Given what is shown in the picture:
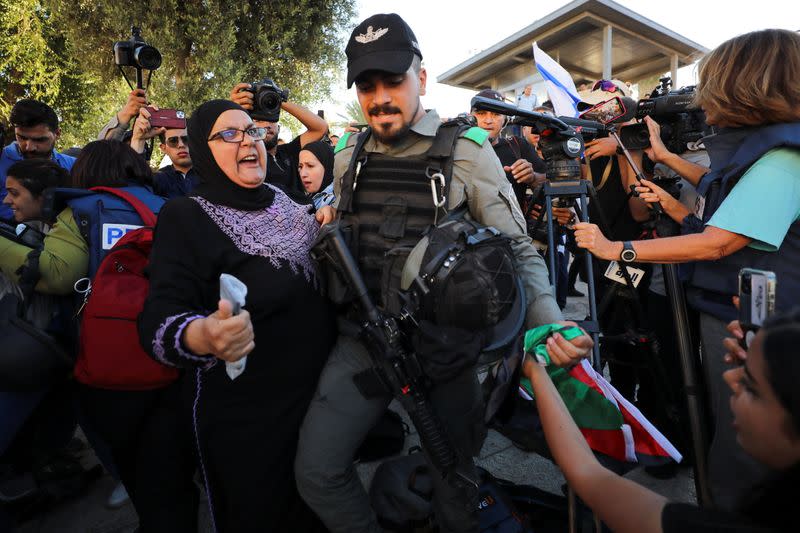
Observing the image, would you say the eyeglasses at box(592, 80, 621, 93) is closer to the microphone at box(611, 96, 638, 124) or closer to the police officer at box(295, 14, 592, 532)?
the microphone at box(611, 96, 638, 124)

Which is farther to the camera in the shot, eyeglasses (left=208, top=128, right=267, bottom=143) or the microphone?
the microphone

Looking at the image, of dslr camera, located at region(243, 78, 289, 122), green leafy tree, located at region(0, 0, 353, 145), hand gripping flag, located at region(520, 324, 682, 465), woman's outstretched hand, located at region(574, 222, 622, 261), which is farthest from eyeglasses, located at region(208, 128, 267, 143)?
green leafy tree, located at region(0, 0, 353, 145)

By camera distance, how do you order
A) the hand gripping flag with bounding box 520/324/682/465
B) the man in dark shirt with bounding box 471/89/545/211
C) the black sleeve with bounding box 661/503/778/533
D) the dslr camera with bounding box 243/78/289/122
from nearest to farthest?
the black sleeve with bounding box 661/503/778/533, the hand gripping flag with bounding box 520/324/682/465, the dslr camera with bounding box 243/78/289/122, the man in dark shirt with bounding box 471/89/545/211

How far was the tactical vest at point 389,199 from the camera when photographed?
5.69ft

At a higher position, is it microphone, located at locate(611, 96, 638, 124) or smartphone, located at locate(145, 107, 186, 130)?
smartphone, located at locate(145, 107, 186, 130)

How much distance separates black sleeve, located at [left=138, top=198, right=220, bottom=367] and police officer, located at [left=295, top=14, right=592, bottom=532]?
0.53 metres

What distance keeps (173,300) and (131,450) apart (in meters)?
1.00

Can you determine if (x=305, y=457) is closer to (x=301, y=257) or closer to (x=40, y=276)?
(x=301, y=257)

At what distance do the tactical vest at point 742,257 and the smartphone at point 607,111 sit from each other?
2.20 ft

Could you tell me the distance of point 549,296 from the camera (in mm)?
1646

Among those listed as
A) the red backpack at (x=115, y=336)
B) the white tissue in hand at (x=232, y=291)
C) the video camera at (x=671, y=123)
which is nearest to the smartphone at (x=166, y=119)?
the red backpack at (x=115, y=336)

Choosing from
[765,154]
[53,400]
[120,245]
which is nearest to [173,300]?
[120,245]

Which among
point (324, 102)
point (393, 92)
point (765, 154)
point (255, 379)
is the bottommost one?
point (255, 379)

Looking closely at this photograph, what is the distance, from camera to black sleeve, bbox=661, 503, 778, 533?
32.6 inches
